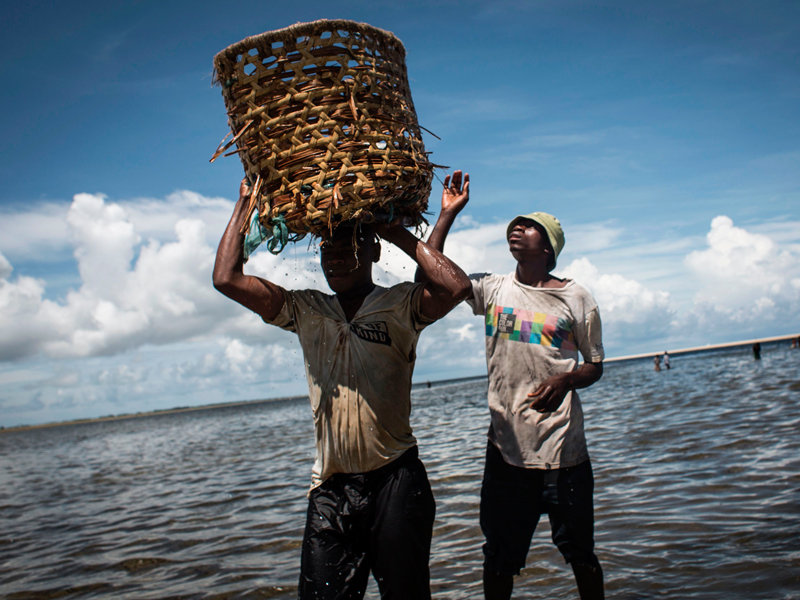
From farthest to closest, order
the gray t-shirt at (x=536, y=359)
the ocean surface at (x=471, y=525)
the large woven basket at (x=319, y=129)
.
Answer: the ocean surface at (x=471, y=525), the gray t-shirt at (x=536, y=359), the large woven basket at (x=319, y=129)

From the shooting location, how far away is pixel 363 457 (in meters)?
2.24

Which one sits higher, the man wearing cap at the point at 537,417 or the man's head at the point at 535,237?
the man's head at the point at 535,237

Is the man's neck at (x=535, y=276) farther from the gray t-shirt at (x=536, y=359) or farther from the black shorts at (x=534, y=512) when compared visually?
the black shorts at (x=534, y=512)

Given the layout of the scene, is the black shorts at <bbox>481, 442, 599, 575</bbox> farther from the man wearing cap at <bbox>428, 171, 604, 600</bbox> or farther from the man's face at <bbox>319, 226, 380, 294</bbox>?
the man's face at <bbox>319, 226, 380, 294</bbox>

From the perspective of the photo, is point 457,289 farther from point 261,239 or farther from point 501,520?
point 501,520

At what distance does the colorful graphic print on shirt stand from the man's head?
35 cm

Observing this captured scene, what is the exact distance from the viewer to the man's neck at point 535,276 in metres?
3.25

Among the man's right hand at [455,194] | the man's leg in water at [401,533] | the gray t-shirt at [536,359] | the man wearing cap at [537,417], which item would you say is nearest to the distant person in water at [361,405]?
Result: the man's leg in water at [401,533]

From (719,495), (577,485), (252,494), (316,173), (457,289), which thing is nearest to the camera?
(316,173)

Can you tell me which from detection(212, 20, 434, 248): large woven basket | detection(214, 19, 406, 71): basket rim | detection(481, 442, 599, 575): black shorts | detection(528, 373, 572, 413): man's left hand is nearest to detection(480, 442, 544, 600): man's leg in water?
detection(481, 442, 599, 575): black shorts

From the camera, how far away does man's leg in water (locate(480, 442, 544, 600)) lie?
2.91 m

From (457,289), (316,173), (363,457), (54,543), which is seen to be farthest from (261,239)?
(54,543)

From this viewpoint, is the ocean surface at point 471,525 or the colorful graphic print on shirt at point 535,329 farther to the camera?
the ocean surface at point 471,525

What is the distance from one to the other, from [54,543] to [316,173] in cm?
707
